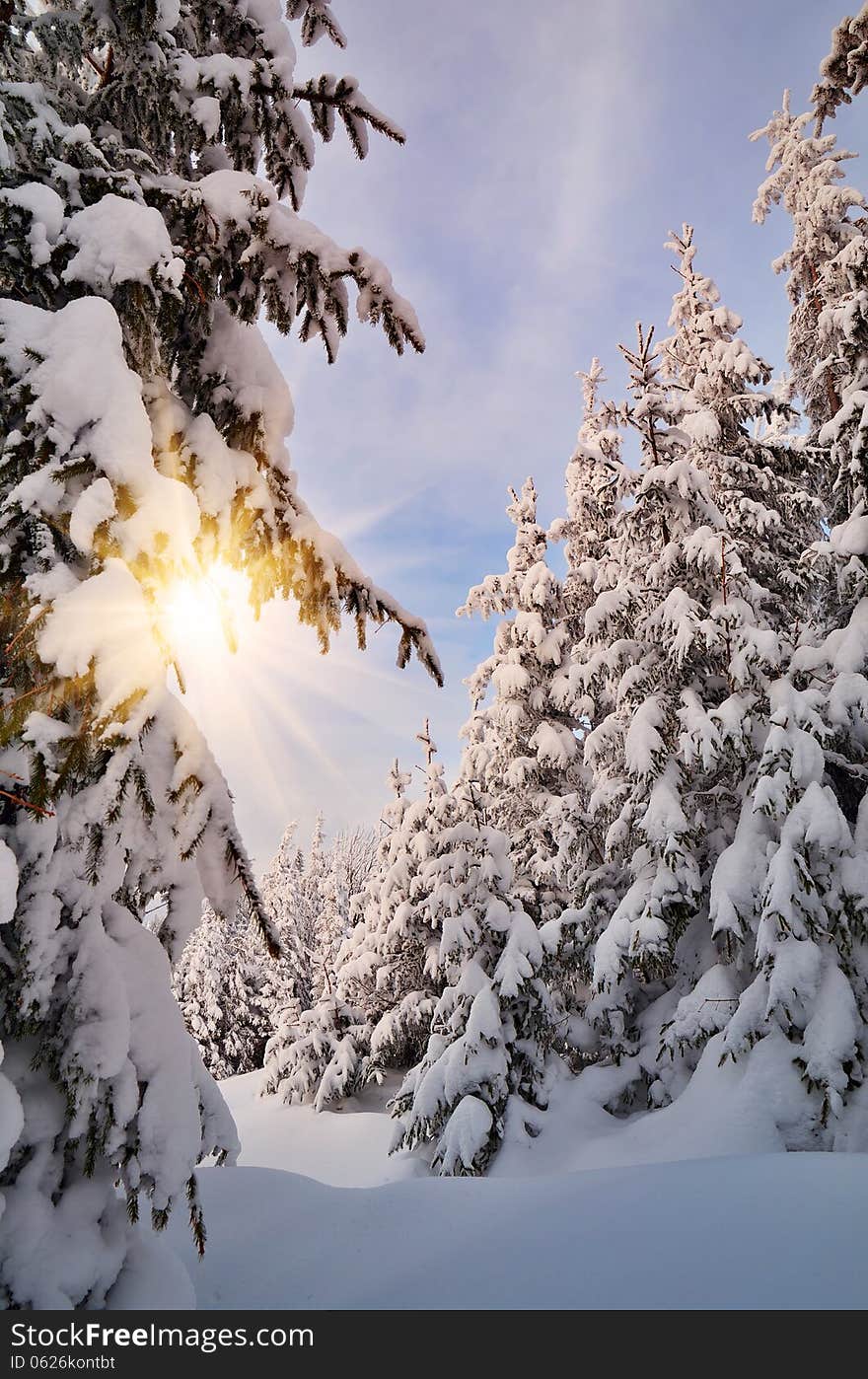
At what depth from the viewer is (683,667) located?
10.3 m

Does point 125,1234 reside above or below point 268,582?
below

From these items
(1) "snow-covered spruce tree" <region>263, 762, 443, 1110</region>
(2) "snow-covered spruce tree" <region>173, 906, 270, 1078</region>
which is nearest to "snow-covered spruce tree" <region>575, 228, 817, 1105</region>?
(1) "snow-covered spruce tree" <region>263, 762, 443, 1110</region>

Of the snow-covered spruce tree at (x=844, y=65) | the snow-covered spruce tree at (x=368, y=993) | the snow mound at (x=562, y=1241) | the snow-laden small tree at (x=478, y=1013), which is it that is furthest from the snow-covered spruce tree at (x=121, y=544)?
the snow-covered spruce tree at (x=368, y=993)

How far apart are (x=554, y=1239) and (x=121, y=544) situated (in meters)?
4.55

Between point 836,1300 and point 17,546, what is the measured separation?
5072 millimetres

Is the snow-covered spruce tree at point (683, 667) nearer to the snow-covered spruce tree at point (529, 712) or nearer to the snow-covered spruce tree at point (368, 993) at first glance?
the snow-covered spruce tree at point (529, 712)

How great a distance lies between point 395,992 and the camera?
700 inches

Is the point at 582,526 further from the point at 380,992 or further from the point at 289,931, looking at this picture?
the point at 289,931

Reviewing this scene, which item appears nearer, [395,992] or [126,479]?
[126,479]

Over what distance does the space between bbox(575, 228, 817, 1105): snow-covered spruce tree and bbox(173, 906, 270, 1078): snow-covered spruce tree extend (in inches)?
1042

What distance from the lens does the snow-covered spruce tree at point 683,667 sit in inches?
370
